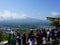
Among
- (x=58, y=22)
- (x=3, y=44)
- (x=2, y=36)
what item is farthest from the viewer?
(x=58, y=22)

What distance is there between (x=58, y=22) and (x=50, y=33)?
8746mm

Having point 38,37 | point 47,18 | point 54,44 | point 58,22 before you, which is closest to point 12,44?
point 38,37

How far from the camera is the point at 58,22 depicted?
25797mm

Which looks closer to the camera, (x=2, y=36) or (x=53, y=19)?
(x=2, y=36)

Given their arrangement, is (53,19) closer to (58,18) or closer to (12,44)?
(58,18)

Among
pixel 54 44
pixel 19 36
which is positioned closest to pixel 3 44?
pixel 19 36

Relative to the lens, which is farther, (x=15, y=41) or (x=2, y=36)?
(x=2, y=36)

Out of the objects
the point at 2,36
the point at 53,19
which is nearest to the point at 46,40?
the point at 2,36

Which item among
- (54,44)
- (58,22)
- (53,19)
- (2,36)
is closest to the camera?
(54,44)

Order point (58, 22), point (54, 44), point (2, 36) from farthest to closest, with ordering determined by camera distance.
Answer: point (58, 22), point (2, 36), point (54, 44)

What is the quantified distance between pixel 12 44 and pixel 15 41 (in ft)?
0.84

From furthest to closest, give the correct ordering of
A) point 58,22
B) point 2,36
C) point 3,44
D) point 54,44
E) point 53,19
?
point 53,19 → point 58,22 → point 2,36 → point 3,44 → point 54,44

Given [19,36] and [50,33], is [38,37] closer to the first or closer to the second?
[19,36]

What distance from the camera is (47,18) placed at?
91.5 feet
